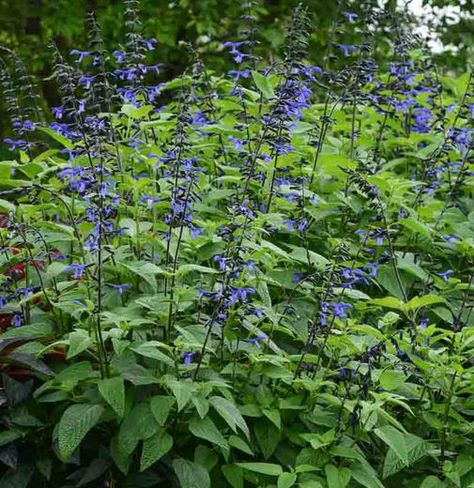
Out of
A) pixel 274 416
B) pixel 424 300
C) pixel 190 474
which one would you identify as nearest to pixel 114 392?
pixel 190 474

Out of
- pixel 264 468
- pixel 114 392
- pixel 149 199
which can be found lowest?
pixel 264 468

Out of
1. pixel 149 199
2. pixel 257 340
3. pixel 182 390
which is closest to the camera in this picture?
pixel 182 390

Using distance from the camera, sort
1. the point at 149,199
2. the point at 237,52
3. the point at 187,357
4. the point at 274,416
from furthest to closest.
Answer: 1. the point at 237,52
2. the point at 149,199
3. the point at 274,416
4. the point at 187,357

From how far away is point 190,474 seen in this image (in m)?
3.49

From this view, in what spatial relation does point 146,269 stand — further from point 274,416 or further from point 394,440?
point 394,440

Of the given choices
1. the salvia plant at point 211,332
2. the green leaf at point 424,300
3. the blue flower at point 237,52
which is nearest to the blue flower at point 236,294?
the salvia plant at point 211,332

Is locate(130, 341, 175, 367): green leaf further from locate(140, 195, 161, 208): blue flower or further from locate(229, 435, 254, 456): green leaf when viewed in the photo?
locate(140, 195, 161, 208): blue flower

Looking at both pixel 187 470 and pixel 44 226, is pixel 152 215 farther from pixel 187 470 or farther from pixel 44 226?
pixel 187 470

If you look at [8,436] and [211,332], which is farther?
[211,332]

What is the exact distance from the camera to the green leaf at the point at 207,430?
343cm

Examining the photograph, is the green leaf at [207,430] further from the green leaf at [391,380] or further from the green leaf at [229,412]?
the green leaf at [391,380]

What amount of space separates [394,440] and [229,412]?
65 cm

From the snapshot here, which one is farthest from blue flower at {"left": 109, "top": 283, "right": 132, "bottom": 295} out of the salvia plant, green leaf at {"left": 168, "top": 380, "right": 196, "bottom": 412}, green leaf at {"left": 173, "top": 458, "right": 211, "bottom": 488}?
green leaf at {"left": 173, "top": 458, "right": 211, "bottom": 488}

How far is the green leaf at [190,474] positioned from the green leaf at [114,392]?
0.31m
